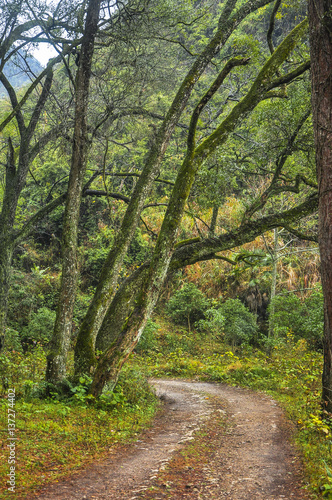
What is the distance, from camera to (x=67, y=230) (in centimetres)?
668

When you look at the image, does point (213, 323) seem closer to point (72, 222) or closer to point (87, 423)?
point (72, 222)

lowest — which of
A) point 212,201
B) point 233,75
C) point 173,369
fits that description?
point 173,369

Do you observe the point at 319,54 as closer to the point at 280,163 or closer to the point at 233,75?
the point at 280,163

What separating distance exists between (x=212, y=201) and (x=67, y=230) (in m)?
3.45

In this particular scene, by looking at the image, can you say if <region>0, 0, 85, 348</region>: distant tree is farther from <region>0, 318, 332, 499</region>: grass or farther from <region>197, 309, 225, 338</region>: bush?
<region>197, 309, 225, 338</region>: bush

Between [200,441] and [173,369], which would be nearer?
[200,441]

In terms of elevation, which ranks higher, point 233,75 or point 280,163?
point 233,75

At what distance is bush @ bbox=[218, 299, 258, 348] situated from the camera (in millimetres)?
16188

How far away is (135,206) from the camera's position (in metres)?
7.24

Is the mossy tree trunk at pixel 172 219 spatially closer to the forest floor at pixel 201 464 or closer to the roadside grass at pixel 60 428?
the roadside grass at pixel 60 428

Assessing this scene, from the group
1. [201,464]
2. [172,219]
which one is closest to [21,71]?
[172,219]

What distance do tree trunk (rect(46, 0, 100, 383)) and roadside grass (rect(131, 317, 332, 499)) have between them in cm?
411

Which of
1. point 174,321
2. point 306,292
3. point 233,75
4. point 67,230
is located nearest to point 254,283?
point 306,292

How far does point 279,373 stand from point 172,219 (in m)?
7.88
